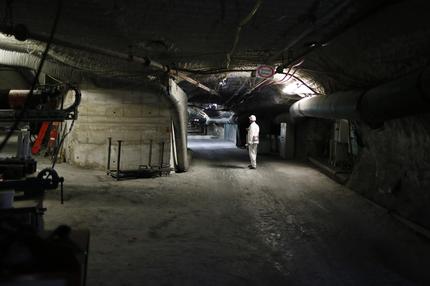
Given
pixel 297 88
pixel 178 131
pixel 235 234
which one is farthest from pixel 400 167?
pixel 178 131

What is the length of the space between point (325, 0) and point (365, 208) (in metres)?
3.33

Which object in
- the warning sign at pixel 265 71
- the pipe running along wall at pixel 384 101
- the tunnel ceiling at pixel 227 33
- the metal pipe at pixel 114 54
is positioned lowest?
the pipe running along wall at pixel 384 101

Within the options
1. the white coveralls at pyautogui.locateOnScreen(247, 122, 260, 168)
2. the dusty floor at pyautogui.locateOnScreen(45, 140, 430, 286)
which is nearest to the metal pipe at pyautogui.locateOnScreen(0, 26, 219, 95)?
the dusty floor at pyautogui.locateOnScreen(45, 140, 430, 286)

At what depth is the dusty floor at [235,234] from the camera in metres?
3.18

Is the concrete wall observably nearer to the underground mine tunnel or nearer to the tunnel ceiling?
the underground mine tunnel

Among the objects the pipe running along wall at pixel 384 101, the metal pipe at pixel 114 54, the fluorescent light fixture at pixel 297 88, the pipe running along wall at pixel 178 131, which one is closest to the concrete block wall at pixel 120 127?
the pipe running along wall at pixel 178 131

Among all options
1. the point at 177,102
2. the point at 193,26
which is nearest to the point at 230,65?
the point at 177,102

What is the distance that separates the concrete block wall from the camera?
7.89 metres

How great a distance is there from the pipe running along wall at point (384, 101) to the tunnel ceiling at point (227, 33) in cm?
43

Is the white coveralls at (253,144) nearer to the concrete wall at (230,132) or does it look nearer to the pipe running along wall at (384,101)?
the pipe running along wall at (384,101)

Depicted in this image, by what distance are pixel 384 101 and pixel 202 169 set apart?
5473mm

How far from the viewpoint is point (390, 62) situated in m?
4.73

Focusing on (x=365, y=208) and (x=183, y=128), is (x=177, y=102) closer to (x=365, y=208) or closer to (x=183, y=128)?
(x=183, y=128)

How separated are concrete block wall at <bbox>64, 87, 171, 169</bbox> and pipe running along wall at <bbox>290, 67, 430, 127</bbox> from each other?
3662 mm
